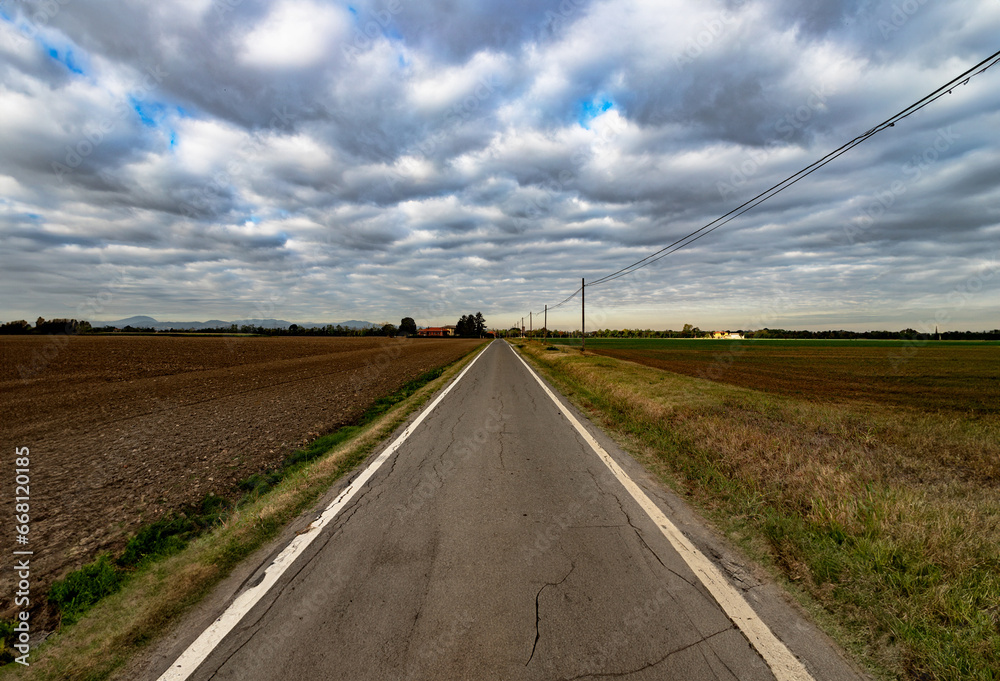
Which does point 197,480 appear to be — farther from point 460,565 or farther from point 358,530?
point 460,565

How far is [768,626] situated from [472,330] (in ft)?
569

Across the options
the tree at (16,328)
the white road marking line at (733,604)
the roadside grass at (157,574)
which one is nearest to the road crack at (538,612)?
the white road marking line at (733,604)

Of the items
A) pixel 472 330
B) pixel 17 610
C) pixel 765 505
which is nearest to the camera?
pixel 17 610

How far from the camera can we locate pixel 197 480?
6.26 meters

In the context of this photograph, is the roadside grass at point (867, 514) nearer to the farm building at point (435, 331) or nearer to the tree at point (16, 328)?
the tree at point (16, 328)

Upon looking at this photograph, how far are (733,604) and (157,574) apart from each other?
4903 mm

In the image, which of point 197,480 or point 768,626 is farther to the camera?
point 197,480

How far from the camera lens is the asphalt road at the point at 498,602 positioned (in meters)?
2.44

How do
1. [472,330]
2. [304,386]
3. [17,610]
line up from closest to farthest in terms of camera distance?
[17,610] < [304,386] < [472,330]

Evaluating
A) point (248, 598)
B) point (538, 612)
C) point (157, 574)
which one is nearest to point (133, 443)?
point (157, 574)

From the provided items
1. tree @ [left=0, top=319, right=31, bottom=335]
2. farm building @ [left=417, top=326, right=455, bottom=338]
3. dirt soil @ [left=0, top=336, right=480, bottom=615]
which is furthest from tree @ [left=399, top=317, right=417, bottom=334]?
dirt soil @ [left=0, top=336, right=480, bottom=615]

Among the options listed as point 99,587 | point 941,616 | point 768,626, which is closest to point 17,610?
point 99,587

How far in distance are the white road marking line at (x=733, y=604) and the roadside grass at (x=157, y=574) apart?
4068 millimetres

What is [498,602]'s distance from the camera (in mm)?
3021
